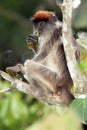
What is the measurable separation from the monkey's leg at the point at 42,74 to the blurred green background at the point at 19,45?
21 cm

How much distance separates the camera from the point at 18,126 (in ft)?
18.7

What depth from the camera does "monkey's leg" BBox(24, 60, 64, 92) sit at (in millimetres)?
3703

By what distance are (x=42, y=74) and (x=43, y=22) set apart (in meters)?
0.72

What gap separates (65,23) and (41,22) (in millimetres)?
1821

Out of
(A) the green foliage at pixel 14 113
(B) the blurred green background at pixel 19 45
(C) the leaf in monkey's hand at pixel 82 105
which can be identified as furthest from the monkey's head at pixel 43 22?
(C) the leaf in monkey's hand at pixel 82 105

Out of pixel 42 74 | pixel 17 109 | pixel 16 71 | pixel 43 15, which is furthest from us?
pixel 17 109

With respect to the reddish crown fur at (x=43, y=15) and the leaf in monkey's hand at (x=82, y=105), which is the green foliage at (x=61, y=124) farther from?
the reddish crown fur at (x=43, y=15)

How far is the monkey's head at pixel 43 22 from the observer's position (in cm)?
404

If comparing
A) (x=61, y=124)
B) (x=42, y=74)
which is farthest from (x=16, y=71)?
(x=61, y=124)

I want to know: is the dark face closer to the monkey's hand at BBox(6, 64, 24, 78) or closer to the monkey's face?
the monkey's face

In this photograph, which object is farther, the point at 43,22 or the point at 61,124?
the point at 43,22

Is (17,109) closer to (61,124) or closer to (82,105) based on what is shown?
(82,105)

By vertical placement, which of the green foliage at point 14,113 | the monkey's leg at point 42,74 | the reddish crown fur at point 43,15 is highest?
the reddish crown fur at point 43,15

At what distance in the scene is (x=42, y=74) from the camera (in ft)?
12.3
